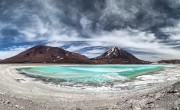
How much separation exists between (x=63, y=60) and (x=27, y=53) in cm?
4102

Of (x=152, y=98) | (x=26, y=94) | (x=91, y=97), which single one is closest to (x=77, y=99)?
(x=91, y=97)

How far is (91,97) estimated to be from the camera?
697 inches

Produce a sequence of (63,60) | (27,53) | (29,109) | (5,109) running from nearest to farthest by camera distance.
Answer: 1. (5,109)
2. (29,109)
3. (63,60)
4. (27,53)

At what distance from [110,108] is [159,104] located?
7.92 feet

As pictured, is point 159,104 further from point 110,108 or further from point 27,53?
point 27,53

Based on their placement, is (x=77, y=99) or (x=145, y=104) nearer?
(x=145, y=104)

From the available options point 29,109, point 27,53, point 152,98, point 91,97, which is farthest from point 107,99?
point 27,53

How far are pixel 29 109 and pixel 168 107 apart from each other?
20.4 ft

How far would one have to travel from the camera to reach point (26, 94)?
721 inches

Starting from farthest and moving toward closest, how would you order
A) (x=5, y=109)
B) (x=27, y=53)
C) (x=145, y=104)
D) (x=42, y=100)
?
(x=27, y=53) → (x=42, y=100) → (x=145, y=104) → (x=5, y=109)

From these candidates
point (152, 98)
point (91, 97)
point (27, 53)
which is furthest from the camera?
point (27, 53)

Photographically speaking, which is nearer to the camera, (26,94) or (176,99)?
(176,99)

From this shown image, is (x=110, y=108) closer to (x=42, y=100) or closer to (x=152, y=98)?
(x=152, y=98)

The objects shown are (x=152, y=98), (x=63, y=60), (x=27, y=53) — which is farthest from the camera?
(x=27, y=53)
